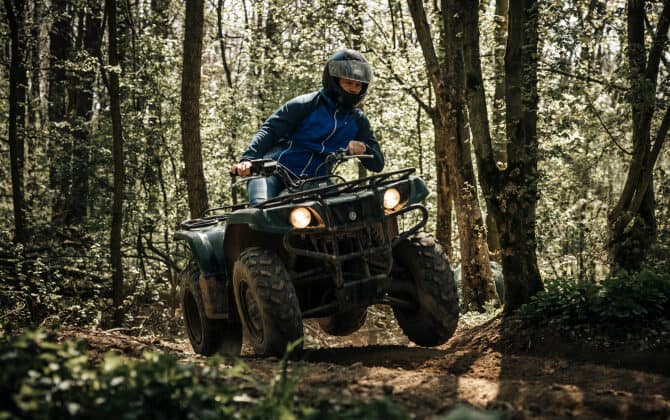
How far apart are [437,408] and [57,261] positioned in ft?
35.3

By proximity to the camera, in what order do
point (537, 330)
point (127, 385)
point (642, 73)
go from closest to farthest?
point (127, 385)
point (537, 330)
point (642, 73)

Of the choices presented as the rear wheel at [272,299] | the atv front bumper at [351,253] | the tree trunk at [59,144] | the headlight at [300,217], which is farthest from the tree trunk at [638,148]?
the tree trunk at [59,144]

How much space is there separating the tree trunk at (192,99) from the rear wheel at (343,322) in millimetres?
4943

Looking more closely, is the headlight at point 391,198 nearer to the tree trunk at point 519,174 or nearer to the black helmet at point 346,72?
the black helmet at point 346,72

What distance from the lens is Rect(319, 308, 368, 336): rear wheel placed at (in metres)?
6.95

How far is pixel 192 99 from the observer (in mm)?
11484

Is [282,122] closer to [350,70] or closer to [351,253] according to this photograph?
[350,70]

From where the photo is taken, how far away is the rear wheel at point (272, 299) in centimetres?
567

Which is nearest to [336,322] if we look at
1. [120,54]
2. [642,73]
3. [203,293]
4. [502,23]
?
[203,293]

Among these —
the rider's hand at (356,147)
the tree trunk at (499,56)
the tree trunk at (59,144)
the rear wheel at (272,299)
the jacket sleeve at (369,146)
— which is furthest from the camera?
the tree trunk at (59,144)

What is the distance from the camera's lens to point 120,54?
60.2 feet

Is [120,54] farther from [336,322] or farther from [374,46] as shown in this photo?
[336,322]

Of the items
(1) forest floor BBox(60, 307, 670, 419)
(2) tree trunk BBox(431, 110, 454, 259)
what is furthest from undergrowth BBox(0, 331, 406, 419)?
(2) tree trunk BBox(431, 110, 454, 259)

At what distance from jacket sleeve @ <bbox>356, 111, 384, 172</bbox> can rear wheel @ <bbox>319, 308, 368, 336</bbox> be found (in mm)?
1370
